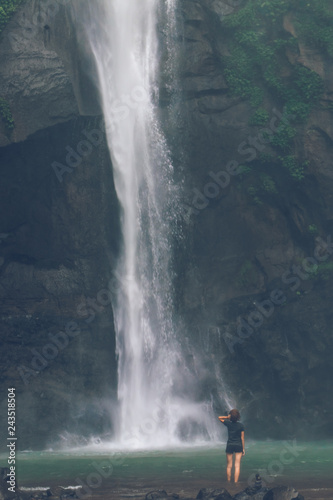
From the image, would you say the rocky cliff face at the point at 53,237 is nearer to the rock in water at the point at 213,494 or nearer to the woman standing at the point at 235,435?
the woman standing at the point at 235,435

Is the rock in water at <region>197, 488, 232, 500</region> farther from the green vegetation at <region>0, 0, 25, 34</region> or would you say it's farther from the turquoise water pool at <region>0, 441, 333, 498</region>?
the green vegetation at <region>0, 0, 25, 34</region>

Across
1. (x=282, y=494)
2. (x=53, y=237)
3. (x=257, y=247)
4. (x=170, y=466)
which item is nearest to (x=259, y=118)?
(x=257, y=247)

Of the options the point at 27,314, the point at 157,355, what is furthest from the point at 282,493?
the point at 27,314

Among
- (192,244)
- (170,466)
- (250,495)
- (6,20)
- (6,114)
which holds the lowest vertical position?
(250,495)

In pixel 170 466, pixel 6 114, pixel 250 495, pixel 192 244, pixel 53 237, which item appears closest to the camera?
pixel 250 495

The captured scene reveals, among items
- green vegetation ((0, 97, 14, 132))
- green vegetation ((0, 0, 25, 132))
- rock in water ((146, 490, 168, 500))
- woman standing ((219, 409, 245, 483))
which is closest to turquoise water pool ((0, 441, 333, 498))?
woman standing ((219, 409, 245, 483))

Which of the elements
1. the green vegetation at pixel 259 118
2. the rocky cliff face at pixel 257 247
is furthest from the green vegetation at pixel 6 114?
the green vegetation at pixel 259 118

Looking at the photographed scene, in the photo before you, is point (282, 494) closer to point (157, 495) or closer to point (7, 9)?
point (157, 495)
